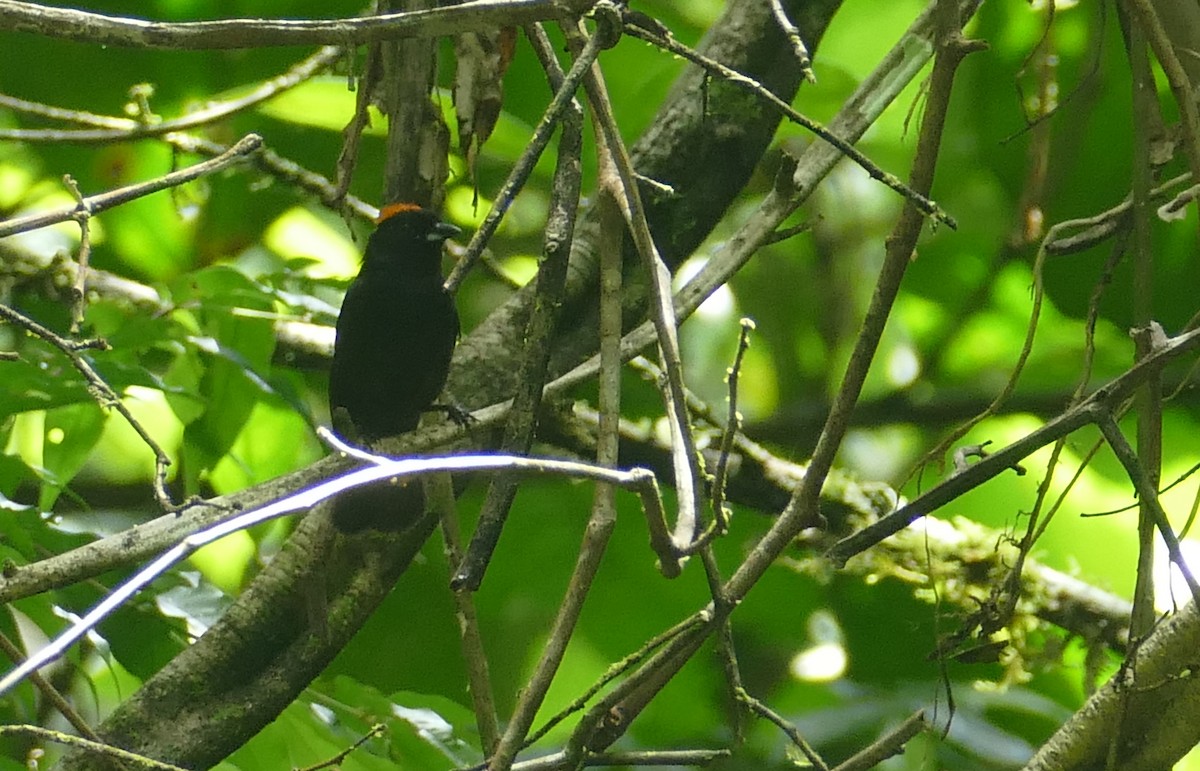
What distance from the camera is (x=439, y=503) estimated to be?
6.51 feet

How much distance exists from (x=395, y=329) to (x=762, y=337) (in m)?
1.88

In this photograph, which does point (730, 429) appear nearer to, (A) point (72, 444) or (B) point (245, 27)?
(B) point (245, 27)

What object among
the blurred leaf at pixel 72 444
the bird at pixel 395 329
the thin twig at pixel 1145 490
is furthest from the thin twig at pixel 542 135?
the bird at pixel 395 329

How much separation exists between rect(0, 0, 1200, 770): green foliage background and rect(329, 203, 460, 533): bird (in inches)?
5.7

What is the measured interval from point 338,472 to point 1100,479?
9.24ft

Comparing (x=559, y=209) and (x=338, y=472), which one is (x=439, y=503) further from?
(x=559, y=209)

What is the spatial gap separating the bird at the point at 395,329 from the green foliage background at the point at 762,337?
144 mm

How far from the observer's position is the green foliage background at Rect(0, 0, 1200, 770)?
373cm

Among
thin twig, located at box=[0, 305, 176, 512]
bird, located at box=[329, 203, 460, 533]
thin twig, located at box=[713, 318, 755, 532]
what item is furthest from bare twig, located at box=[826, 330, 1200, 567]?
bird, located at box=[329, 203, 460, 533]

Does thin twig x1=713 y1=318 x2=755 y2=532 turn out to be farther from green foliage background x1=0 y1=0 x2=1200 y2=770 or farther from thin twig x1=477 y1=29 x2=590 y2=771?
green foliage background x1=0 y1=0 x2=1200 y2=770

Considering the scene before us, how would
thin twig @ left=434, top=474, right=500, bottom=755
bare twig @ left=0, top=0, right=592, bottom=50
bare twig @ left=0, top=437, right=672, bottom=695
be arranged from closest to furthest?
bare twig @ left=0, top=437, right=672, bottom=695
bare twig @ left=0, top=0, right=592, bottom=50
thin twig @ left=434, top=474, right=500, bottom=755

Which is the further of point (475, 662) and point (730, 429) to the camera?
point (475, 662)

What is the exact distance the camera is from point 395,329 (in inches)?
146

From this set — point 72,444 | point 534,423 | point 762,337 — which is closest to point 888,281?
point 534,423
